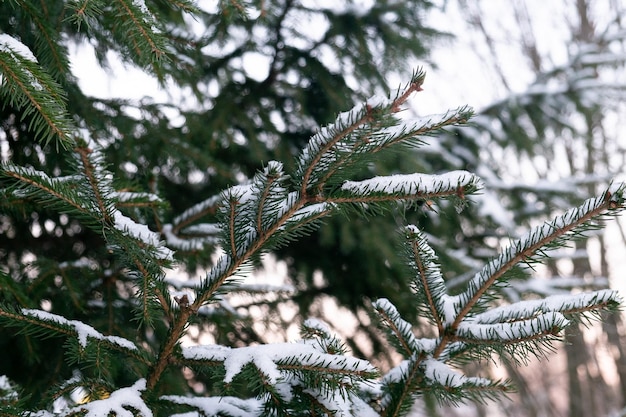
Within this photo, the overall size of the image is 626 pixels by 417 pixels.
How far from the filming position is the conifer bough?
35.1 inches

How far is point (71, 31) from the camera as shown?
6.72 ft

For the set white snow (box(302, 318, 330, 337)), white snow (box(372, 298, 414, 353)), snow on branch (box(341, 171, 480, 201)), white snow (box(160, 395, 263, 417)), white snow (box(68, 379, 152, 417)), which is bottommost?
white snow (box(68, 379, 152, 417))

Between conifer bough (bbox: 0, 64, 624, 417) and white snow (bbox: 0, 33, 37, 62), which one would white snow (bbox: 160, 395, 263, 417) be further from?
white snow (bbox: 0, 33, 37, 62)

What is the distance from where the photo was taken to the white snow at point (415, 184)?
0.88m

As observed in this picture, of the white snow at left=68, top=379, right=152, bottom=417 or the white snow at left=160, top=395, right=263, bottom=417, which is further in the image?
the white snow at left=160, top=395, right=263, bottom=417

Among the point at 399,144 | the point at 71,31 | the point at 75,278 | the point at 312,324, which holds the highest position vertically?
the point at 71,31

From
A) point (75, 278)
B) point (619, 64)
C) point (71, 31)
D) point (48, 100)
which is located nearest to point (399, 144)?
point (48, 100)

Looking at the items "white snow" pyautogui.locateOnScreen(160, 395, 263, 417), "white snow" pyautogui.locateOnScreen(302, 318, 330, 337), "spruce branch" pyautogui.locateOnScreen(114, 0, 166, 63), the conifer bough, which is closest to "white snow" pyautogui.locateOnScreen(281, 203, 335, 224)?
the conifer bough

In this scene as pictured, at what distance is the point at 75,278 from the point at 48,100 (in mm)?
888

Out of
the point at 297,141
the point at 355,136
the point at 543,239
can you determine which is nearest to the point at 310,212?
the point at 355,136

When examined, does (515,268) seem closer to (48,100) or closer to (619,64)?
(48,100)

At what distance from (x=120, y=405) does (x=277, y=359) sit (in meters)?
0.28

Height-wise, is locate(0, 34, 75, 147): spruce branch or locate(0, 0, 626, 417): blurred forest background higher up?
locate(0, 0, 626, 417): blurred forest background

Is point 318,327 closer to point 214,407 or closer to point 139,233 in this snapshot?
point 214,407
